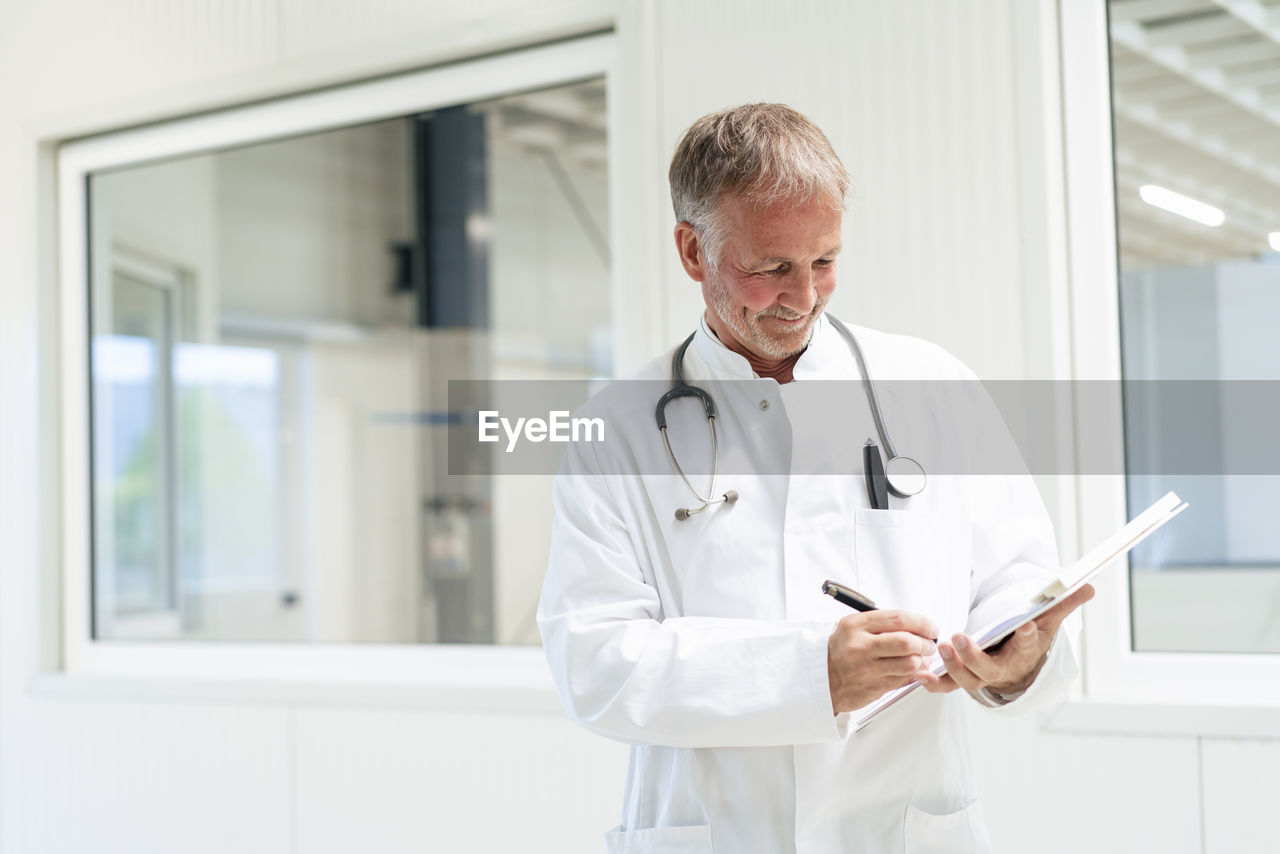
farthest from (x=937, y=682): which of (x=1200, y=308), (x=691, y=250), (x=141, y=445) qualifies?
(x=141, y=445)

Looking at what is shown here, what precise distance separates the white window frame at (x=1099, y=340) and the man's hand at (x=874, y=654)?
2.75 ft

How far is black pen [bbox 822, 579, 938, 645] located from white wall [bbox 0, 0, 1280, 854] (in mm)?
841

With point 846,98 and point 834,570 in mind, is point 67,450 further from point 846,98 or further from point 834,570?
point 834,570

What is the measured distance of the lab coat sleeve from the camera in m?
1.21

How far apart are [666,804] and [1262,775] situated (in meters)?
1.01

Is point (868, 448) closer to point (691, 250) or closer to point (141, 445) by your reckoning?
point (691, 250)

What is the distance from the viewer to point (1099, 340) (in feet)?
6.26

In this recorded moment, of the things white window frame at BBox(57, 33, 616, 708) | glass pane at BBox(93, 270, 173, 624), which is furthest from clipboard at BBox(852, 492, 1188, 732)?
glass pane at BBox(93, 270, 173, 624)

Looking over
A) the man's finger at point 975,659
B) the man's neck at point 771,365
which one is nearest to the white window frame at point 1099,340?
the man's neck at point 771,365

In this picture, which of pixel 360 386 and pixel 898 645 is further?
pixel 360 386

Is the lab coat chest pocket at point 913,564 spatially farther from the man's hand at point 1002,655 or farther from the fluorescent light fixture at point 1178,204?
the fluorescent light fixture at point 1178,204

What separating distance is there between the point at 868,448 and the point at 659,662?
0.36 metres

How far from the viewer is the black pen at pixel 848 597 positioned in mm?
1150

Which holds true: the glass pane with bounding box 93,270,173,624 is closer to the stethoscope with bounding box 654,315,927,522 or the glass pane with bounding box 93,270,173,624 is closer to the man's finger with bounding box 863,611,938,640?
the stethoscope with bounding box 654,315,927,522
